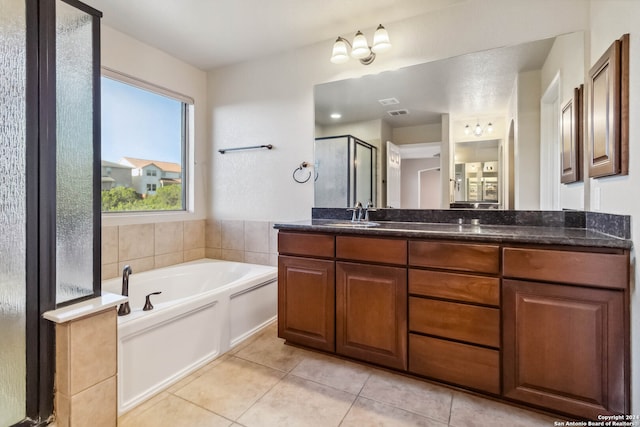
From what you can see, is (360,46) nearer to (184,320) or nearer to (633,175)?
(633,175)

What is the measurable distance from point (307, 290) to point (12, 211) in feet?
4.89

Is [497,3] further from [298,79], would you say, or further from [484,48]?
[298,79]

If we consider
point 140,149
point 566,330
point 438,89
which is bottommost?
point 566,330

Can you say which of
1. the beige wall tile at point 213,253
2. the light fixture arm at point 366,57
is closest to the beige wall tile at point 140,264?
the beige wall tile at point 213,253

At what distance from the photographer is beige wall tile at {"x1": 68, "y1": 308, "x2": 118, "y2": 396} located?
1.21 meters

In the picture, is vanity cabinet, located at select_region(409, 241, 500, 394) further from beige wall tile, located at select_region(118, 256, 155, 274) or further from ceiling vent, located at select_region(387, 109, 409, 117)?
beige wall tile, located at select_region(118, 256, 155, 274)

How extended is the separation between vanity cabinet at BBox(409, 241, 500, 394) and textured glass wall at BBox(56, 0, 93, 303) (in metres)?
1.62

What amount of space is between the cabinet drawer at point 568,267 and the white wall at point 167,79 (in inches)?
110

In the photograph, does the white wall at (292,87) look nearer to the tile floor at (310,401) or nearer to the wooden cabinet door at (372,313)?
the wooden cabinet door at (372,313)

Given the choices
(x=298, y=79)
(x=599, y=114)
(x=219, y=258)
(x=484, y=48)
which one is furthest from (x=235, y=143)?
(x=599, y=114)

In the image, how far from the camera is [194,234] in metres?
3.16

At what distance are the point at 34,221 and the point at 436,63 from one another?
2.47 metres

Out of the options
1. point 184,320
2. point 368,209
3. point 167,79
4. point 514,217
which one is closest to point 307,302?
point 184,320

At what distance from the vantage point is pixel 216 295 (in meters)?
2.06
